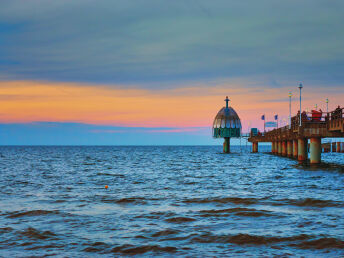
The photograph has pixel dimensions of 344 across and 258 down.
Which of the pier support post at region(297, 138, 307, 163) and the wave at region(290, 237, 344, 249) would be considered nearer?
the wave at region(290, 237, 344, 249)

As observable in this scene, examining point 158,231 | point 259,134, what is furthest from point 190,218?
point 259,134

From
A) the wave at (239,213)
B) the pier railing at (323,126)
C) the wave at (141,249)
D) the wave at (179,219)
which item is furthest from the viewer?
the pier railing at (323,126)

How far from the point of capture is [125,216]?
14547mm

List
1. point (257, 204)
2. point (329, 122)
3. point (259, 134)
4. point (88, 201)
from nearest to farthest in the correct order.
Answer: point (257, 204) → point (88, 201) → point (329, 122) → point (259, 134)

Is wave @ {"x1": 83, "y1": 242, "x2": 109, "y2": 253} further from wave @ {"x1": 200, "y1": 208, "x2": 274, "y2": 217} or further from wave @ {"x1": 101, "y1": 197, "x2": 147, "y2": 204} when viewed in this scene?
wave @ {"x1": 101, "y1": 197, "x2": 147, "y2": 204}

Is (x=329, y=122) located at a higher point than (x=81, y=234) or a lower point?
higher

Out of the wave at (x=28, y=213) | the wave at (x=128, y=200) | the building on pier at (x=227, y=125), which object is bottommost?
the wave at (x=28, y=213)

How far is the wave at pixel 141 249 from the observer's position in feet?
33.4

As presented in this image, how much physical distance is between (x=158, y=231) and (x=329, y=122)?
3130cm

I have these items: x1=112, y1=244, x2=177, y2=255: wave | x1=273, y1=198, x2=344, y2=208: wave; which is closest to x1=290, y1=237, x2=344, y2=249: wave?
x1=112, y1=244, x2=177, y2=255: wave

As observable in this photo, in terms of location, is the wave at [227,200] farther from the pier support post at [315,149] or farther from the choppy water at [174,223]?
the pier support post at [315,149]

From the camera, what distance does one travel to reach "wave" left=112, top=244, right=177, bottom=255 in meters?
10.2

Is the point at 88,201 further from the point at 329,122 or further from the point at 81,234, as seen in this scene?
the point at 329,122

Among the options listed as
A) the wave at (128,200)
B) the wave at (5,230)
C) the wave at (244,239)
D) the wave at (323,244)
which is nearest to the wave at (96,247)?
the wave at (244,239)
